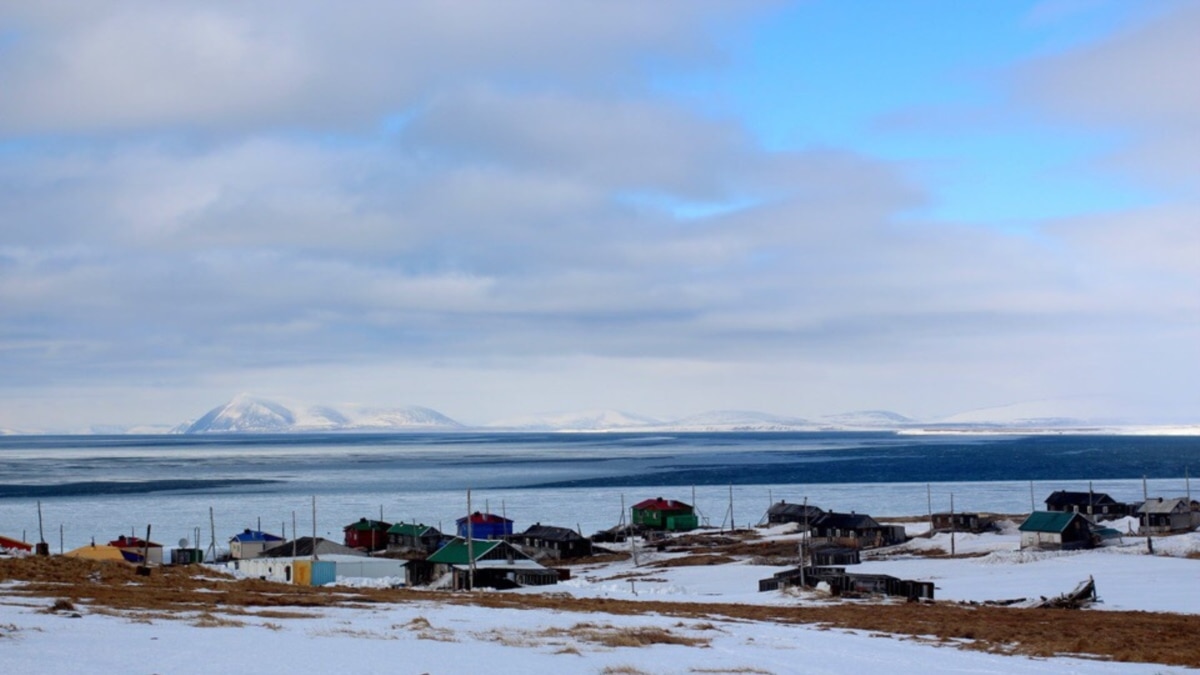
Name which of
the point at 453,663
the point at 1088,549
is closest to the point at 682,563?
the point at 1088,549

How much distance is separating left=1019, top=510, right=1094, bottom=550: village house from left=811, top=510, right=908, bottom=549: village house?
372 inches

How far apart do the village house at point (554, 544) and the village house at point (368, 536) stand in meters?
11.6

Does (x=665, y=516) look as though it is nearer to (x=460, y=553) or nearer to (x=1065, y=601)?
(x=460, y=553)

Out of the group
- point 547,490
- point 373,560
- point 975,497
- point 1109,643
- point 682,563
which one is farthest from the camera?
point 547,490

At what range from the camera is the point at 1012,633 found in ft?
96.8

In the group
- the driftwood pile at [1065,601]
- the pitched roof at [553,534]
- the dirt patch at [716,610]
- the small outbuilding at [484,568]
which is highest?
the dirt patch at [716,610]

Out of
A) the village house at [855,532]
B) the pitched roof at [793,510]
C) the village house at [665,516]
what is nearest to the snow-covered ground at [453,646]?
the village house at [855,532]

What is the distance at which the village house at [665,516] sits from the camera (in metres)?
93.9

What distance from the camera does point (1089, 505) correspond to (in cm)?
8956

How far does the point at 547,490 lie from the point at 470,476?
40.5 m

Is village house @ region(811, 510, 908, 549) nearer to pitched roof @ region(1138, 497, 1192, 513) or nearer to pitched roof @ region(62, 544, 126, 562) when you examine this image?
pitched roof @ region(1138, 497, 1192, 513)

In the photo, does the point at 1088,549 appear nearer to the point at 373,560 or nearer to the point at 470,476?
the point at 373,560

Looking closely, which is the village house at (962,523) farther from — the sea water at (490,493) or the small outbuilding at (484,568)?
the small outbuilding at (484,568)

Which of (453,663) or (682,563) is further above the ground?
(453,663)
